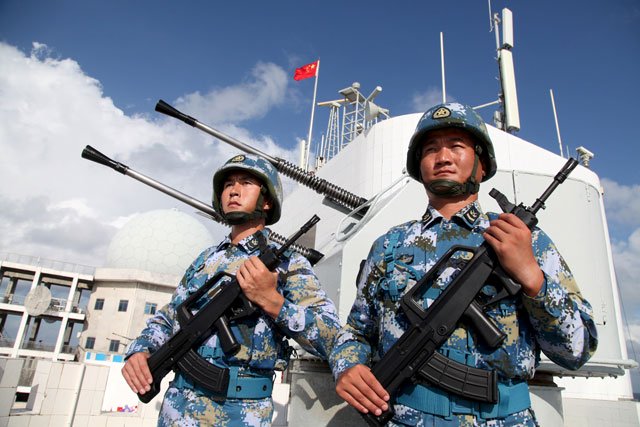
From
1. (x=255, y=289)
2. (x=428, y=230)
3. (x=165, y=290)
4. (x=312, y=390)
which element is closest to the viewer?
(x=428, y=230)

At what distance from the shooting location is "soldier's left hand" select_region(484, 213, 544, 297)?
147 centimetres

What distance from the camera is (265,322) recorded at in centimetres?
228

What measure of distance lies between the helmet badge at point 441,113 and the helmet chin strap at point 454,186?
0.22 m

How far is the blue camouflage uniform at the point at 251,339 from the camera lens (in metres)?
2.07

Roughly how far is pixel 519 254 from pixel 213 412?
60.3 inches

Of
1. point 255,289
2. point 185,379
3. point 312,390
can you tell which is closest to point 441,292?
point 255,289

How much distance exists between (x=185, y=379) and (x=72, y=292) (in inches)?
1032

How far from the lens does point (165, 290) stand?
2395cm

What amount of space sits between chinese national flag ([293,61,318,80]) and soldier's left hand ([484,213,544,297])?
1645 cm

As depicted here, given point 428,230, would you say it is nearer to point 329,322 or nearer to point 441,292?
point 441,292

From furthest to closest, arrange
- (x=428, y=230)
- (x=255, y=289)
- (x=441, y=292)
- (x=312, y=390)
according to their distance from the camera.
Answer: (x=312, y=390) → (x=255, y=289) → (x=428, y=230) → (x=441, y=292)

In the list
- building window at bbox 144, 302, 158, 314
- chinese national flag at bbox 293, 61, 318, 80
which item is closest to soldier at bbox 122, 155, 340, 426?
chinese national flag at bbox 293, 61, 318, 80

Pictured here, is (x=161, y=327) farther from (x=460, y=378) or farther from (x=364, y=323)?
(x=460, y=378)

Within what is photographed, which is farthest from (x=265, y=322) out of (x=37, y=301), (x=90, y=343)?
(x=37, y=301)
